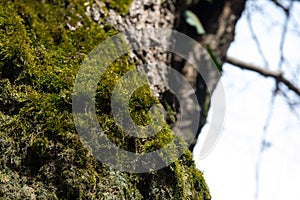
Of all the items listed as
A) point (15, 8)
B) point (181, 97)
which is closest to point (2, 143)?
point (15, 8)

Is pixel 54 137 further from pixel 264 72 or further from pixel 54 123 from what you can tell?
pixel 264 72

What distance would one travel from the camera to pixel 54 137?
2.30ft

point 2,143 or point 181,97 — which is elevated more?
point 181,97

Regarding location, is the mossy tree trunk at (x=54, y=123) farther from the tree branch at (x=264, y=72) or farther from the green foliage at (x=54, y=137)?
the tree branch at (x=264, y=72)

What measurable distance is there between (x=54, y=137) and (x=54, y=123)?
0.02 meters

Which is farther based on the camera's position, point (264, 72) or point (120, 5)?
point (264, 72)

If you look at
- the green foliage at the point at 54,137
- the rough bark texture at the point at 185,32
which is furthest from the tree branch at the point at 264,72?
the green foliage at the point at 54,137

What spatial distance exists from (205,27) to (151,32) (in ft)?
1.21

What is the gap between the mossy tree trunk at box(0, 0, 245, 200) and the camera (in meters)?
0.66

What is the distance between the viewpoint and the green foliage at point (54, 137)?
2.17 feet

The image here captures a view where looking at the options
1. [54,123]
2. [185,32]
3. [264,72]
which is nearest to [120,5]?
[185,32]

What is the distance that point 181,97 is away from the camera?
56.4 inches

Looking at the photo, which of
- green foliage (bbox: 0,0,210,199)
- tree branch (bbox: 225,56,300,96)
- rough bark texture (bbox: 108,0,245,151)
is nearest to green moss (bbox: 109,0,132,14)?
rough bark texture (bbox: 108,0,245,151)

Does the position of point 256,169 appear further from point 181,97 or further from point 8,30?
point 8,30
